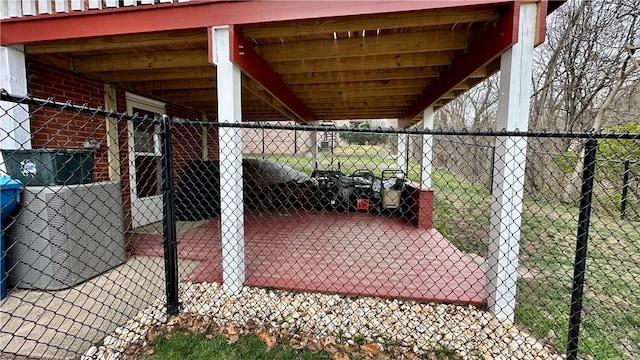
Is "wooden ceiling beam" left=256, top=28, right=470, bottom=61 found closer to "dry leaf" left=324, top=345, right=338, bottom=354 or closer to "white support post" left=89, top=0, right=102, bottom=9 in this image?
"white support post" left=89, top=0, right=102, bottom=9

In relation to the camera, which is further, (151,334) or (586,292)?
(586,292)

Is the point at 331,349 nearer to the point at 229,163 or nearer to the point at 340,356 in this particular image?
the point at 340,356

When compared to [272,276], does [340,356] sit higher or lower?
lower

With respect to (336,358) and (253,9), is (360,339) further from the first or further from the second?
(253,9)

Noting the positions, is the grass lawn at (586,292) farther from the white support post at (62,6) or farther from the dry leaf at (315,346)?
the white support post at (62,6)

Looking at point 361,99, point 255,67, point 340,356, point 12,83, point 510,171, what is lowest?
point 340,356

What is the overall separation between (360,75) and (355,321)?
2.98 m

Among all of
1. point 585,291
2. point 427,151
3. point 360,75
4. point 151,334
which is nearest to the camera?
point 151,334

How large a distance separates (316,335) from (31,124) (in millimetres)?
3448

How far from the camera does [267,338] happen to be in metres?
2.00

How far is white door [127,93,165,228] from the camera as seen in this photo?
433 cm

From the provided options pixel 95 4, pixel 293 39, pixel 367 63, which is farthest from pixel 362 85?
pixel 95 4

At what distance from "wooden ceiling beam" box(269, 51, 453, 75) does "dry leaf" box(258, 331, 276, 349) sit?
9.01 feet

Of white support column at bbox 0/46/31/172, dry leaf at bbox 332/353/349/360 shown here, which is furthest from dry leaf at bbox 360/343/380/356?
white support column at bbox 0/46/31/172
